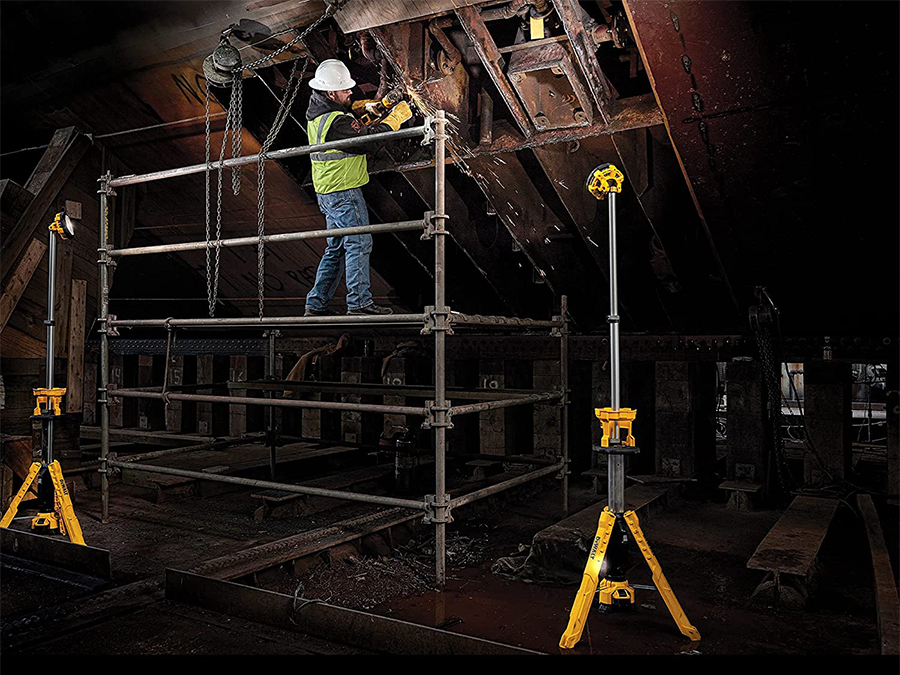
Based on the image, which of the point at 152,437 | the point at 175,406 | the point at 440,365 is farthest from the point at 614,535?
the point at 175,406

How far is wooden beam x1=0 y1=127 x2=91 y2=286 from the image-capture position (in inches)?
242

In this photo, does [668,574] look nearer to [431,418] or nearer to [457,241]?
[431,418]

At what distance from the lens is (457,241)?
21.2 feet

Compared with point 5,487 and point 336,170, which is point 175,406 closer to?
point 5,487

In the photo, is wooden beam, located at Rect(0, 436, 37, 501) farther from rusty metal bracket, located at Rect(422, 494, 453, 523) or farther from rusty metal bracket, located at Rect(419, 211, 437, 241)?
rusty metal bracket, located at Rect(419, 211, 437, 241)

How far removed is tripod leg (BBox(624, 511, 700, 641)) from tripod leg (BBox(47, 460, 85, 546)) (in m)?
3.43

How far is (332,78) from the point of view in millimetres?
5090

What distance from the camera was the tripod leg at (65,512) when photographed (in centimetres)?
474

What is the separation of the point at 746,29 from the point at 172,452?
16.1 feet

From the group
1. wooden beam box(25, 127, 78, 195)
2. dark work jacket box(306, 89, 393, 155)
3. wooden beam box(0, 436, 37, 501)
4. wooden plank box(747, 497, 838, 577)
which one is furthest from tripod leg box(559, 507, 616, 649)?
wooden beam box(25, 127, 78, 195)

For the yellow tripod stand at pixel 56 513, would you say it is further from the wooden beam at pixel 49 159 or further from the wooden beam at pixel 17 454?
the wooden beam at pixel 49 159

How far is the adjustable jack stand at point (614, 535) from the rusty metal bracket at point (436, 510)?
3.17 ft

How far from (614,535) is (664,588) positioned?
0.32 m

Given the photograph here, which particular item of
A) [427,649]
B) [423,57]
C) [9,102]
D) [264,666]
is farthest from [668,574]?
[9,102]
